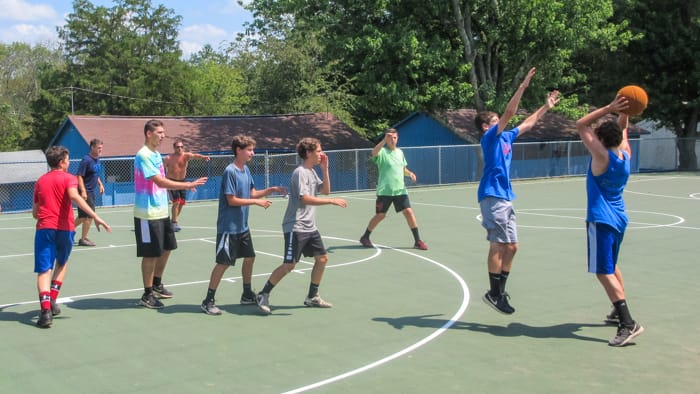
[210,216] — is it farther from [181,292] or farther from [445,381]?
[445,381]

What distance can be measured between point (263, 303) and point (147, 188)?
6.06 feet

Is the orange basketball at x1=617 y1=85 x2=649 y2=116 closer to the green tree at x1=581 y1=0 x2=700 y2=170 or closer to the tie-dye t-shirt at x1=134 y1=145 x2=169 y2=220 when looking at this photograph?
the tie-dye t-shirt at x1=134 y1=145 x2=169 y2=220

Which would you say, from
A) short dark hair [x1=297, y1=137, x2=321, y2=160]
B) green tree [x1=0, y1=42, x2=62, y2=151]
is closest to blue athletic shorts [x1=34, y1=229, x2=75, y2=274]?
short dark hair [x1=297, y1=137, x2=321, y2=160]

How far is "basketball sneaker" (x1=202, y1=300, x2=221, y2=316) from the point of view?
26.2 feet

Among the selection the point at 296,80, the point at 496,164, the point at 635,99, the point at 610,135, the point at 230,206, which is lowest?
the point at 230,206

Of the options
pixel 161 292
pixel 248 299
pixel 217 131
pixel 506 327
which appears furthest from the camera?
pixel 217 131

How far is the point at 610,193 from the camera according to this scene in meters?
6.86

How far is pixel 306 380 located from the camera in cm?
583

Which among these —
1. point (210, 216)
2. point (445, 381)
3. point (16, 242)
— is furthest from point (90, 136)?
point (445, 381)

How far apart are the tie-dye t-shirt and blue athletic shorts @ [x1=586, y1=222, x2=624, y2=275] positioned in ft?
15.3

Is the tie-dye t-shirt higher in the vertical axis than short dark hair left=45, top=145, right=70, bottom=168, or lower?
lower

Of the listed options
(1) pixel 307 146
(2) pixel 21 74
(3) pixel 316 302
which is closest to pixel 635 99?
(1) pixel 307 146

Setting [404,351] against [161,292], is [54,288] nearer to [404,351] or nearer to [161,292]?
[161,292]

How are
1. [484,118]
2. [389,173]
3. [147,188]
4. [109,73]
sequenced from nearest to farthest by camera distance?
[484,118] → [147,188] → [389,173] → [109,73]
